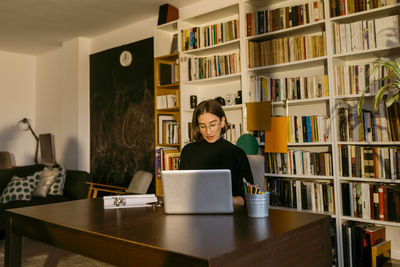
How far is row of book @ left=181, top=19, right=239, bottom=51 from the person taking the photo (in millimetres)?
3604

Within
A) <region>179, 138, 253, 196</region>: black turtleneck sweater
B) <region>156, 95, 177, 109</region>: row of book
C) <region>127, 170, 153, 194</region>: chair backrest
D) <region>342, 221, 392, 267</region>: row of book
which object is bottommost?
<region>342, 221, 392, 267</region>: row of book

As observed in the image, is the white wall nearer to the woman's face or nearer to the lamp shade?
the lamp shade

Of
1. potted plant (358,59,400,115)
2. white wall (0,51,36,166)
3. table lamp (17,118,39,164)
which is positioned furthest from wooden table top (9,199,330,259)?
white wall (0,51,36,166)

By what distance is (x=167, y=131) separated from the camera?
4.10 m

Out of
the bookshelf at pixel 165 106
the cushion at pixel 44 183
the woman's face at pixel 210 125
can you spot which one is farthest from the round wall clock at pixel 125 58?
the woman's face at pixel 210 125

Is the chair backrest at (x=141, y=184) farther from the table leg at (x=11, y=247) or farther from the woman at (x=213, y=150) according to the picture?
the table leg at (x=11, y=247)

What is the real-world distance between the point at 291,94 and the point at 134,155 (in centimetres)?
243

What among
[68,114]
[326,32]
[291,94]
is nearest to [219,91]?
[291,94]

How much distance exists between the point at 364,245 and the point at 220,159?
149 cm

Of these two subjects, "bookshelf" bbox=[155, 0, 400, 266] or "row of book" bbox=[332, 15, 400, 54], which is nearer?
"row of book" bbox=[332, 15, 400, 54]

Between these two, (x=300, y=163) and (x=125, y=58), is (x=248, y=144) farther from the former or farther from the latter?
(x=125, y=58)

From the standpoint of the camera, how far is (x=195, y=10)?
4.14 m

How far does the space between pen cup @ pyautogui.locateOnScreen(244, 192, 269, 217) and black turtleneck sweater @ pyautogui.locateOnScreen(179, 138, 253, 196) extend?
21.9 inches

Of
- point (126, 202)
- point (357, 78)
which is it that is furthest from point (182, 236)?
point (357, 78)
